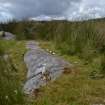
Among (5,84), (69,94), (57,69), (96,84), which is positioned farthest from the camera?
(57,69)

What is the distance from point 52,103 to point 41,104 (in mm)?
327

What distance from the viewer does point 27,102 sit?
207 inches

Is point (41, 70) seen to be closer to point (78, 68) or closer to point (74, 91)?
point (78, 68)

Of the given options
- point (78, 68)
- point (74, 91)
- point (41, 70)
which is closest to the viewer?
point (74, 91)

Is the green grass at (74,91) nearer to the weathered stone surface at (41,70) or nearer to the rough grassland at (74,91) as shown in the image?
the rough grassland at (74,91)

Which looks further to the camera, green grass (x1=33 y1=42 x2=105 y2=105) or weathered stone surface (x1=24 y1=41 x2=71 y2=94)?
weathered stone surface (x1=24 y1=41 x2=71 y2=94)

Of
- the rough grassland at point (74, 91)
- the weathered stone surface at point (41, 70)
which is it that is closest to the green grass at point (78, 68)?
the rough grassland at point (74, 91)

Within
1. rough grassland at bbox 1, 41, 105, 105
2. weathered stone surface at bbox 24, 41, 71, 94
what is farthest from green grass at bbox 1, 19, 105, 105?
weathered stone surface at bbox 24, 41, 71, 94

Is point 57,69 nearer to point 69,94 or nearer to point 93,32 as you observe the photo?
point 69,94

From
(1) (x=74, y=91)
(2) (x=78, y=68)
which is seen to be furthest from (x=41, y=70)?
(1) (x=74, y=91)

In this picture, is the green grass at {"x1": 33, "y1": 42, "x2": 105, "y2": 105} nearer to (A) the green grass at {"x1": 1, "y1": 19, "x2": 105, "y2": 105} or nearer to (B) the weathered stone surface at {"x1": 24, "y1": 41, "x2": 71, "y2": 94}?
(A) the green grass at {"x1": 1, "y1": 19, "x2": 105, "y2": 105}

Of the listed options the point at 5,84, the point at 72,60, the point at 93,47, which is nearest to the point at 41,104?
the point at 5,84

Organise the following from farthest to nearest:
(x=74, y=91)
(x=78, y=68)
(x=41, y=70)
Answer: (x=78, y=68)
(x=41, y=70)
(x=74, y=91)

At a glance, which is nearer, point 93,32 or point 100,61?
point 100,61
